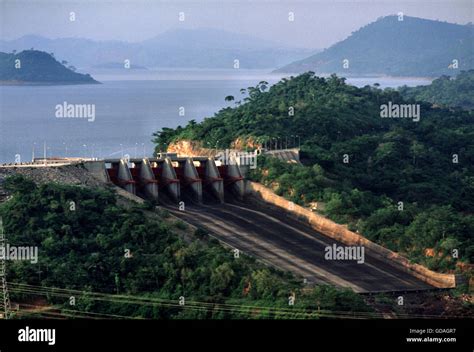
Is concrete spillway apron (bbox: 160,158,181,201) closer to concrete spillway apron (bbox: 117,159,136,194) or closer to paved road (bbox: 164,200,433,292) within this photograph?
paved road (bbox: 164,200,433,292)

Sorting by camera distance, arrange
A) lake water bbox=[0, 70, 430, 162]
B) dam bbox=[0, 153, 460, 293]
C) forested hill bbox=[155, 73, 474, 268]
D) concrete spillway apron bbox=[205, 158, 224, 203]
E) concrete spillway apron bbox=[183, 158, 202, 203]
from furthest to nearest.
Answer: lake water bbox=[0, 70, 430, 162] → concrete spillway apron bbox=[205, 158, 224, 203] → concrete spillway apron bbox=[183, 158, 202, 203] → forested hill bbox=[155, 73, 474, 268] → dam bbox=[0, 153, 460, 293]

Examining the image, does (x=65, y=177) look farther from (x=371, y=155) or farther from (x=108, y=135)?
(x=108, y=135)

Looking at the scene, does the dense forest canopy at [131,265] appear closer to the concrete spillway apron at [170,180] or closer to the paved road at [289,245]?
the paved road at [289,245]

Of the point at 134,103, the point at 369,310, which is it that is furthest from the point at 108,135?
the point at 369,310

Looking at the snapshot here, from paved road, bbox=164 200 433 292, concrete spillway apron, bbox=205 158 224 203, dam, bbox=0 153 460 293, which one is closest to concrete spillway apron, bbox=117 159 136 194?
dam, bbox=0 153 460 293

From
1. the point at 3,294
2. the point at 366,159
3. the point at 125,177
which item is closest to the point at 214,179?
the point at 125,177

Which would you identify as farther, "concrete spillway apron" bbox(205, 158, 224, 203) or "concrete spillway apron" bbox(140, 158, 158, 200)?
"concrete spillway apron" bbox(205, 158, 224, 203)

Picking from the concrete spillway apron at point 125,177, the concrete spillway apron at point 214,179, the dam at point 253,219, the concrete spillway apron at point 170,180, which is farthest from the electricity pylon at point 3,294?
the concrete spillway apron at point 214,179
